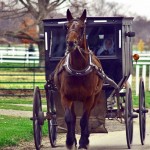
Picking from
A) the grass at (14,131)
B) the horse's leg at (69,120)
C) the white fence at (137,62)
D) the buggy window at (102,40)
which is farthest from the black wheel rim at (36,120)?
the white fence at (137,62)

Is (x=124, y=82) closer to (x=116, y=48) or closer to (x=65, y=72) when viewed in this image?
(x=116, y=48)

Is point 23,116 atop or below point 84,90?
below

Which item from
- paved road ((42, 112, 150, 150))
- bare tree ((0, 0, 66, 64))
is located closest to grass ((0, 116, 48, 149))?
paved road ((42, 112, 150, 150))

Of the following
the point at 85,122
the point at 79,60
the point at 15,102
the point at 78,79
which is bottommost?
the point at 15,102

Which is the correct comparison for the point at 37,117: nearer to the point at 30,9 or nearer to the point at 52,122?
the point at 52,122

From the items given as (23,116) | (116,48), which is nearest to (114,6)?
(23,116)

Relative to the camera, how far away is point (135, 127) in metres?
17.5

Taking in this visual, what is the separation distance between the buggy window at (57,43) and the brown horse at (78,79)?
155cm

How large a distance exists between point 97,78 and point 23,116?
6918mm

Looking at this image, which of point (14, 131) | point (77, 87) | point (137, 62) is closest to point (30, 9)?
point (137, 62)

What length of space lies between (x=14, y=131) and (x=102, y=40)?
2622mm

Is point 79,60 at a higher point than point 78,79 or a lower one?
higher

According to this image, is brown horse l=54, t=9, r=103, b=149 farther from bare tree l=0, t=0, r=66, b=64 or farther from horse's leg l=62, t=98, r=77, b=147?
bare tree l=0, t=0, r=66, b=64

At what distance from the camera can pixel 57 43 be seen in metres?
14.2
